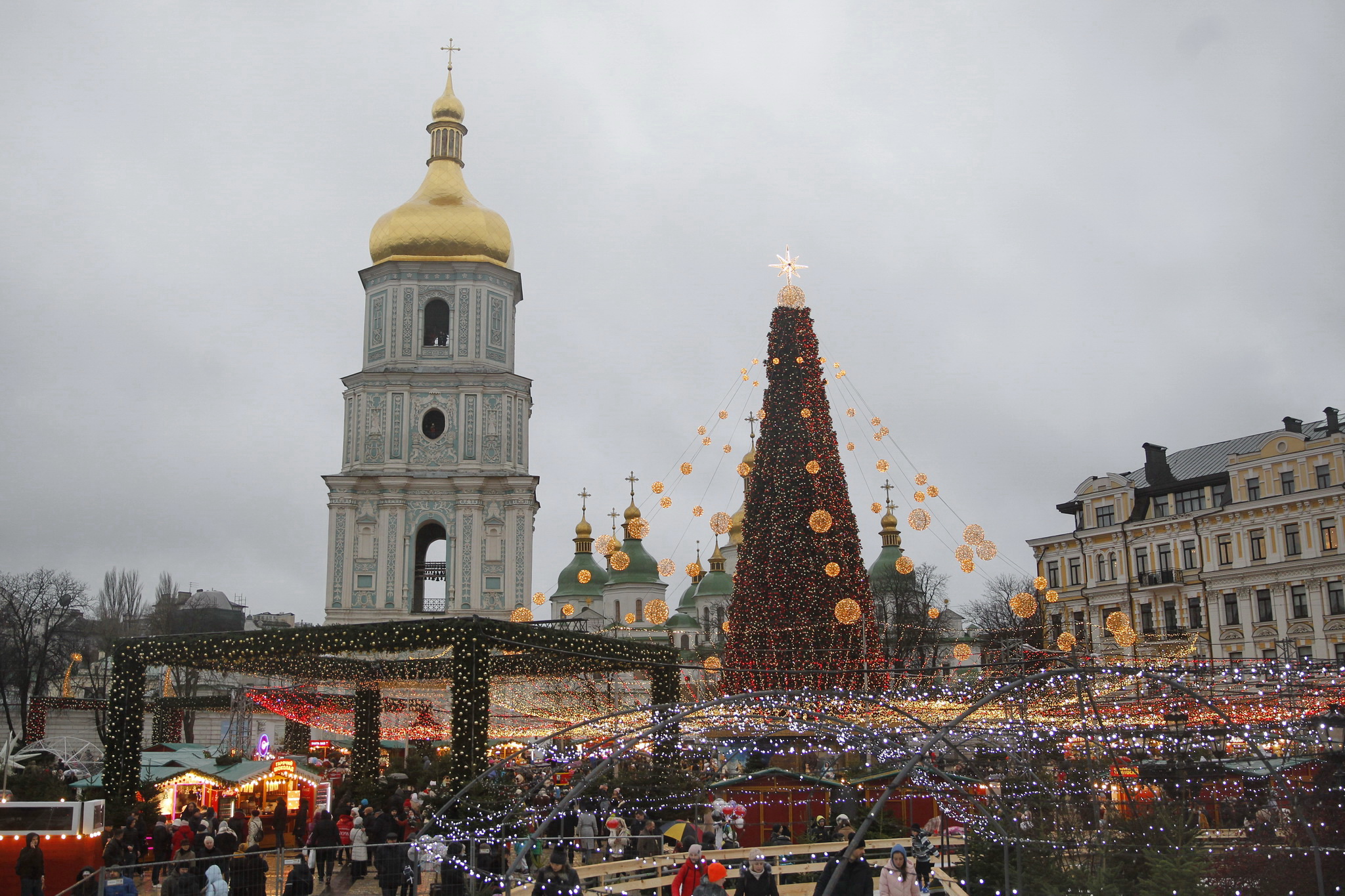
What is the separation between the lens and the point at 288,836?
82.1 feet

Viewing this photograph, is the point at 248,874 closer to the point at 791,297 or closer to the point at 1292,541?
the point at 791,297

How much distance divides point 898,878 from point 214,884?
25.3 ft

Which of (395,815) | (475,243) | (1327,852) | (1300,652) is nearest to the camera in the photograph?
(1327,852)

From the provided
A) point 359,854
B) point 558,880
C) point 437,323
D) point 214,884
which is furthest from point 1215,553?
point 214,884

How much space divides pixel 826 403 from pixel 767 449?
1.70m

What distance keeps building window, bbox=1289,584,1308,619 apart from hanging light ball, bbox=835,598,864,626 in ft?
74.8

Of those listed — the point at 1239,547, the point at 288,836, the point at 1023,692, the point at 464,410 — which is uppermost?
the point at 464,410

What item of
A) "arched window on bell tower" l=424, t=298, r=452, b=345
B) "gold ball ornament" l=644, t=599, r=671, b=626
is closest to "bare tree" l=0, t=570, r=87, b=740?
"arched window on bell tower" l=424, t=298, r=452, b=345

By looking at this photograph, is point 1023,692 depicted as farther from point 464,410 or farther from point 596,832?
point 464,410

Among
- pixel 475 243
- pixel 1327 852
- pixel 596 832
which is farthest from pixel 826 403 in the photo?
pixel 475 243

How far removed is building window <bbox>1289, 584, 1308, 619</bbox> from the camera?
40656 mm

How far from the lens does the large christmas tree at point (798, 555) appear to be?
26219mm

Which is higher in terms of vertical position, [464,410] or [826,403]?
[464,410]

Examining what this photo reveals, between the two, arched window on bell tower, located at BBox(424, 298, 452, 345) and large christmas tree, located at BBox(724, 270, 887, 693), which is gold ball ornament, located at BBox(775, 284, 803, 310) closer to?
large christmas tree, located at BBox(724, 270, 887, 693)
